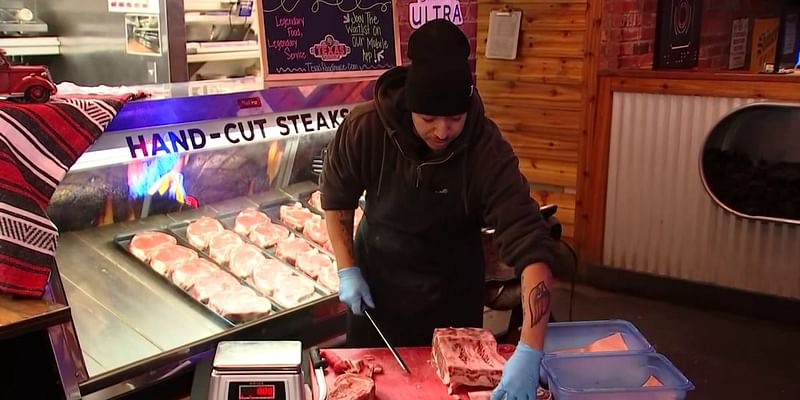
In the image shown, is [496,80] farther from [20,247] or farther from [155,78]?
[20,247]

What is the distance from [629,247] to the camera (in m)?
5.61

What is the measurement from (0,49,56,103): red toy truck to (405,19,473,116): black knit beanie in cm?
Result: 105

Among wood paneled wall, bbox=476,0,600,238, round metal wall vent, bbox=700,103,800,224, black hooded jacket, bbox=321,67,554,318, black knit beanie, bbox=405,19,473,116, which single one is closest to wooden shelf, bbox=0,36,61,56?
wood paneled wall, bbox=476,0,600,238

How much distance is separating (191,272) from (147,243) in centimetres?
21

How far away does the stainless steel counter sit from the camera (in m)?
2.31

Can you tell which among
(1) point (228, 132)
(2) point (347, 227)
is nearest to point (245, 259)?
(1) point (228, 132)

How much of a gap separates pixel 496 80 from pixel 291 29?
3032mm

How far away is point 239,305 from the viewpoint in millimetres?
2643

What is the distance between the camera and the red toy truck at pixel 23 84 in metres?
2.12

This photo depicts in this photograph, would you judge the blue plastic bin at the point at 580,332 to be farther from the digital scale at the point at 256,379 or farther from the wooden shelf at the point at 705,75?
the wooden shelf at the point at 705,75

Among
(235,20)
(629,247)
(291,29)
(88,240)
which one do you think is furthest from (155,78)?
(629,247)

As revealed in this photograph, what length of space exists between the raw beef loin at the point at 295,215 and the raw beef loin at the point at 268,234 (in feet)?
0.22

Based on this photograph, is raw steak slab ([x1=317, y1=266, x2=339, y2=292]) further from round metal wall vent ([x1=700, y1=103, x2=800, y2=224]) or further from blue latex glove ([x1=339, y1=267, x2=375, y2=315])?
round metal wall vent ([x1=700, y1=103, x2=800, y2=224])

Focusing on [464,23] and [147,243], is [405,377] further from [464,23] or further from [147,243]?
[464,23]
